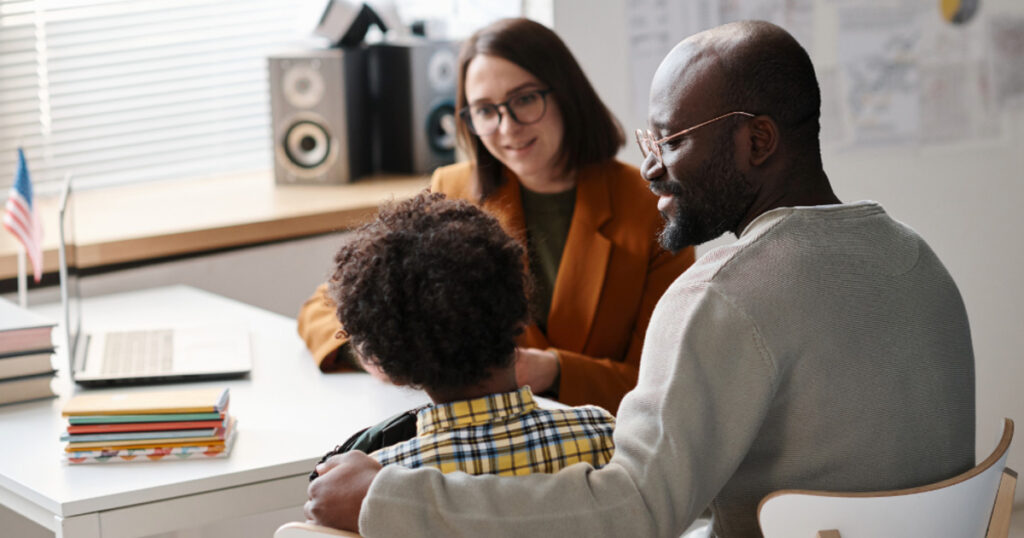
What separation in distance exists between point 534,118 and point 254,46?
65.1 inches

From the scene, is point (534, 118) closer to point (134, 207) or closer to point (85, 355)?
point (85, 355)

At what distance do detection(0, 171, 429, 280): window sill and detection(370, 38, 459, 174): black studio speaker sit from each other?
0.28 ft

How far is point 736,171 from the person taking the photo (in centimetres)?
130

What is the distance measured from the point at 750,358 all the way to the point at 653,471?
0.50ft

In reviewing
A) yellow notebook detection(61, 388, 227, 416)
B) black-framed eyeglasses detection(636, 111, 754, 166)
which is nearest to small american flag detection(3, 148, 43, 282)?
yellow notebook detection(61, 388, 227, 416)

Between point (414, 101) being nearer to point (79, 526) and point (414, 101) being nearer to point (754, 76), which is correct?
point (79, 526)

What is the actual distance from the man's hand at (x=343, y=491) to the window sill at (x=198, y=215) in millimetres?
1391

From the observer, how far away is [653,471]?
1123 mm

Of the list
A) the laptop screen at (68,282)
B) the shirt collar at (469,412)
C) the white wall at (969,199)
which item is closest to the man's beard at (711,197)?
the shirt collar at (469,412)

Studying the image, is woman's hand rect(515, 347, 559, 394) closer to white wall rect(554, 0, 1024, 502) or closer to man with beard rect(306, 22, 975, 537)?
man with beard rect(306, 22, 975, 537)

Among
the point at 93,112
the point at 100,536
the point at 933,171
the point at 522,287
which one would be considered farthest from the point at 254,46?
the point at 522,287

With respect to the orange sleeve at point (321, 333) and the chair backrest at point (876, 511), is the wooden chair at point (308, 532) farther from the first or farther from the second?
the orange sleeve at point (321, 333)

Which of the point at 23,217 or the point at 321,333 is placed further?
the point at 23,217

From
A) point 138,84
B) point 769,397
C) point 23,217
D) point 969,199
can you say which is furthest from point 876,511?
point 138,84
